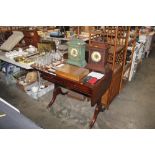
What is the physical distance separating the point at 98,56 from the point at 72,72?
0.39 m

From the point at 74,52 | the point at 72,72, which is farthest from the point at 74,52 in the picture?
the point at 72,72

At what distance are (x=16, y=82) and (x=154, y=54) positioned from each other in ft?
15.5

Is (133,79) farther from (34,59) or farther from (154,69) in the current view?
(34,59)

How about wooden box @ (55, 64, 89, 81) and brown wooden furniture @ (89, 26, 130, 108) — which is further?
brown wooden furniture @ (89, 26, 130, 108)

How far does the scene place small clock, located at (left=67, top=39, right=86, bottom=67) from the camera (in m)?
2.16

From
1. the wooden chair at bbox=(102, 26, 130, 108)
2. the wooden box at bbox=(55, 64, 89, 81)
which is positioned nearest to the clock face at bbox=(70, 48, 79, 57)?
the wooden box at bbox=(55, 64, 89, 81)

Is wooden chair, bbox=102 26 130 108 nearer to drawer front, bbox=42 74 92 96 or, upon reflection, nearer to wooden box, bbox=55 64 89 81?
wooden box, bbox=55 64 89 81

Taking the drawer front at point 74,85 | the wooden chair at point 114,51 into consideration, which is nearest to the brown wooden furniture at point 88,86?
the drawer front at point 74,85

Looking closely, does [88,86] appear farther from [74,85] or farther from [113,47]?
[113,47]

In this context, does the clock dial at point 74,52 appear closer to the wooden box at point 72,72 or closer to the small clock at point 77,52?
the small clock at point 77,52

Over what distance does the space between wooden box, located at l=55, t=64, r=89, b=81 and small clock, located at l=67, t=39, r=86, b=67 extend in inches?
3.9
